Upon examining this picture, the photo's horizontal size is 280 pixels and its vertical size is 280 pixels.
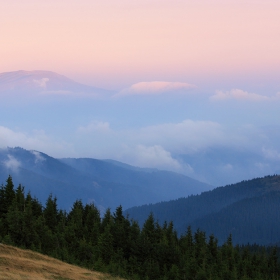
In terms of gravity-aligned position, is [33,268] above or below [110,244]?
below

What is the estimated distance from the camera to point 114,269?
81938 mm

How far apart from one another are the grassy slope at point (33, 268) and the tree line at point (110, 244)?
35.2ft

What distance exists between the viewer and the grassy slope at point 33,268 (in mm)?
55594

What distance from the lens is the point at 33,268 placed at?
197ft

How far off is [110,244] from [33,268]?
38.6m

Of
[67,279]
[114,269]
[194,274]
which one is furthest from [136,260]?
[67,279]

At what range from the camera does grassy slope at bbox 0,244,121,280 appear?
55.6 meters

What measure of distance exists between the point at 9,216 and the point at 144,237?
92.8ft

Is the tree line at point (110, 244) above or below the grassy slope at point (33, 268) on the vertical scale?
above

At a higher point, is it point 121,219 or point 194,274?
point 121,219

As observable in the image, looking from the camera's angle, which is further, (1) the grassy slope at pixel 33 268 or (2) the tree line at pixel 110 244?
(2) the tree line at pixel 110 244

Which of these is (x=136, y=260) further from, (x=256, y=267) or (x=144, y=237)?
(x=256, y=267)

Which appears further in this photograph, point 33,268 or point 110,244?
point 110,244

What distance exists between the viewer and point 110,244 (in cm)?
9794
